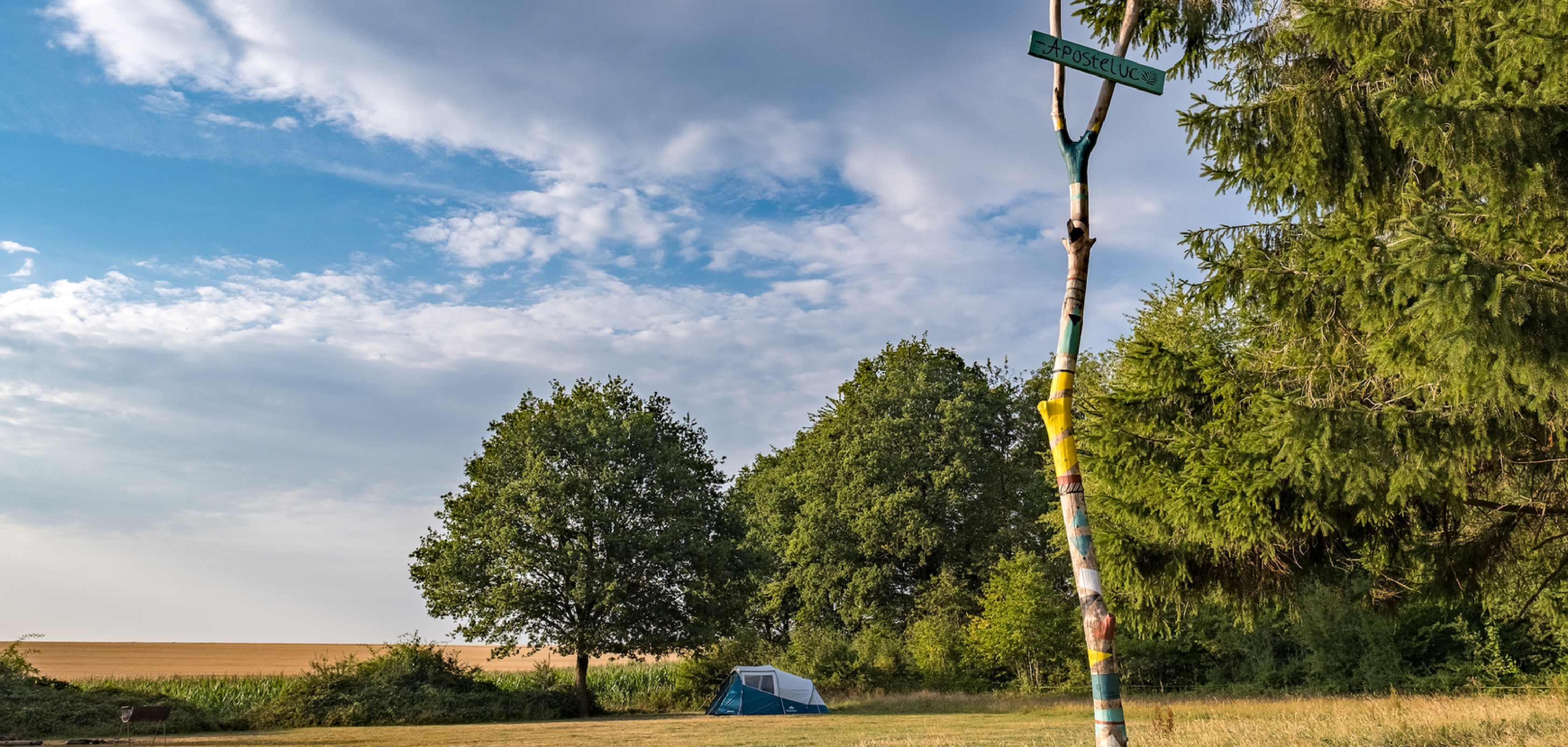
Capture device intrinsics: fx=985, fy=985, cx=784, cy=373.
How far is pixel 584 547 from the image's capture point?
29422mm

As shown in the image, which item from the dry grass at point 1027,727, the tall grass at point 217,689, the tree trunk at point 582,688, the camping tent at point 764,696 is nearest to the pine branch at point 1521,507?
the dry grass at point 1027,727

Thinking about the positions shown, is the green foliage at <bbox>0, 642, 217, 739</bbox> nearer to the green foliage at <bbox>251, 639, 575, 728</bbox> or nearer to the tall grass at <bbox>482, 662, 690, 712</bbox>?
the green foliage at <bbox>251, 639, 575, 728</bbox>

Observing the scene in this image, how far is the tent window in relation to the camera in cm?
2888

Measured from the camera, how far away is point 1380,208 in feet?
36.9

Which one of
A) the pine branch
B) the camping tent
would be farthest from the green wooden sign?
the camping tent

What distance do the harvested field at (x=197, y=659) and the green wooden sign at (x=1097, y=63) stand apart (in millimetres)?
26576

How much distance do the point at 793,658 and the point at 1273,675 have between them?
1571 centimetres

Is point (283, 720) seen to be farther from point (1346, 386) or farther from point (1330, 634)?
point (1330, 634)

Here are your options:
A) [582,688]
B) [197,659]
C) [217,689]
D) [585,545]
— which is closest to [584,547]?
[585,545]

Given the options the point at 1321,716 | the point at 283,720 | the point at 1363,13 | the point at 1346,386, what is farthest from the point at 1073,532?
the point at 283,720

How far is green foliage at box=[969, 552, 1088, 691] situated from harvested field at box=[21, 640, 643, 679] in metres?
13.3

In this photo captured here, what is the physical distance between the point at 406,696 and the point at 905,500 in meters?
18.7

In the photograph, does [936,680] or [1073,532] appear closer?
[1073,532]

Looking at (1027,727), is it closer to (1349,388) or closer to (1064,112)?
(1349,388)
